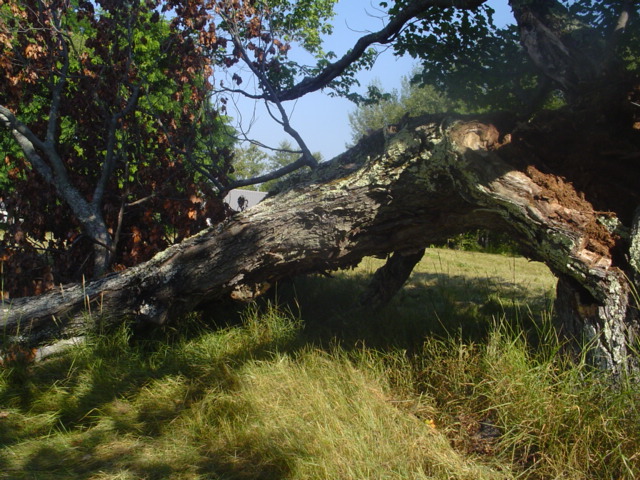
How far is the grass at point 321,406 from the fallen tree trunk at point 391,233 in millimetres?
314

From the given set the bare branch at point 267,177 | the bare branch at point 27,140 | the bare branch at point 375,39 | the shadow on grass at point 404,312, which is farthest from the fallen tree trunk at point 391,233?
the bare branch at point 375,39

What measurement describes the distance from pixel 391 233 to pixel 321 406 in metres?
1.71

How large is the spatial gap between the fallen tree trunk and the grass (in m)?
0.31

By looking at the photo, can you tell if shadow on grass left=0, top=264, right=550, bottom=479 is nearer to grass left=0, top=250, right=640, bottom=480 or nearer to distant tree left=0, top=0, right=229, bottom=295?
grass left=0, top=250, right=640, bottom=480

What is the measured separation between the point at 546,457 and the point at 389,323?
2013 mm

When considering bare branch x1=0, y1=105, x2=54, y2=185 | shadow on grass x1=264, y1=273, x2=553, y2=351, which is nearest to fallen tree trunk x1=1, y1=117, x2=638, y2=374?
shadow on grass x1=264, y1=273, x2=553, y2=351

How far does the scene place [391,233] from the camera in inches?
181

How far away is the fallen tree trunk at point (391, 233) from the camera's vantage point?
3.45 m

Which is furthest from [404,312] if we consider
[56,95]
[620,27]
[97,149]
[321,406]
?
[56,95]

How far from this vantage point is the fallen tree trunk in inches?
136

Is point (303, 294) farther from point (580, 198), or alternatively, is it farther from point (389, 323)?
point (580, 198)

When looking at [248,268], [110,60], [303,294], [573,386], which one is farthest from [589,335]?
[110,60]

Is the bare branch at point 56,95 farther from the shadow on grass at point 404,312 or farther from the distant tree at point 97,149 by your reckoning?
the shadow on grass at point 404,312

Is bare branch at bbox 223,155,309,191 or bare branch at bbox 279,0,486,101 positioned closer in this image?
bare branch at bbox 279,0,486,101
